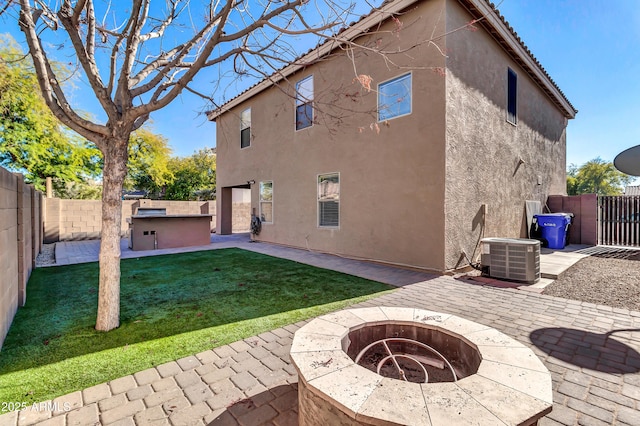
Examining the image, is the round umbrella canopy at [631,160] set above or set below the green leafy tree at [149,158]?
below

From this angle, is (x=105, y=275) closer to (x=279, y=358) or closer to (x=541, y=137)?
(x=279, y=358)

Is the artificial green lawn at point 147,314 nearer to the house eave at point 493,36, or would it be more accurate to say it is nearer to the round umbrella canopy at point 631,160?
the house eave at point 493,36

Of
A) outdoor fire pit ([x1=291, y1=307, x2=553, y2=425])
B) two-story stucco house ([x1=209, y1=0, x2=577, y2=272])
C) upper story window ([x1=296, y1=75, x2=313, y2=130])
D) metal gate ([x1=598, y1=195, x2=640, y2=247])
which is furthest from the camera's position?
metal gate ([x1=598, y1=195, x2=640, y2=247])

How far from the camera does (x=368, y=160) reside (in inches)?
289

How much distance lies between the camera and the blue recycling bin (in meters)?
8.91

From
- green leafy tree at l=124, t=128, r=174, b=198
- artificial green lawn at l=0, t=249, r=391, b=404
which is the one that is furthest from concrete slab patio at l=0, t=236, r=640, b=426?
green leafy tree at l=124, t=128, r=174, b=198

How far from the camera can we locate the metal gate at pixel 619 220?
375 inches

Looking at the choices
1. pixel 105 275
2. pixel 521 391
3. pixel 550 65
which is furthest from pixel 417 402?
pixel 550 65

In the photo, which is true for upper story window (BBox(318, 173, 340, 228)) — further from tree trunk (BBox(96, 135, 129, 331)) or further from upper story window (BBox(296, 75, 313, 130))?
tree trunk (BBox(96, 135, 129, 331))

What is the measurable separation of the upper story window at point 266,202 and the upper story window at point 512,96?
8.11 meters

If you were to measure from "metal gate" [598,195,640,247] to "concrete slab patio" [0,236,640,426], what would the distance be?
27.9ft

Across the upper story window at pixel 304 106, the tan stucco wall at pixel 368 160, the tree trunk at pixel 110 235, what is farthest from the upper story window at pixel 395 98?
the tree trunk at pixel 110 235

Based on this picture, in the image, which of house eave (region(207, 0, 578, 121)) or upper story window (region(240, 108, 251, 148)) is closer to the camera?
house eave (region(207, 0, 578, 121))

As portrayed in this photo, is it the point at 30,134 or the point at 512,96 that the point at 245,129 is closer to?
the point at 512,96
